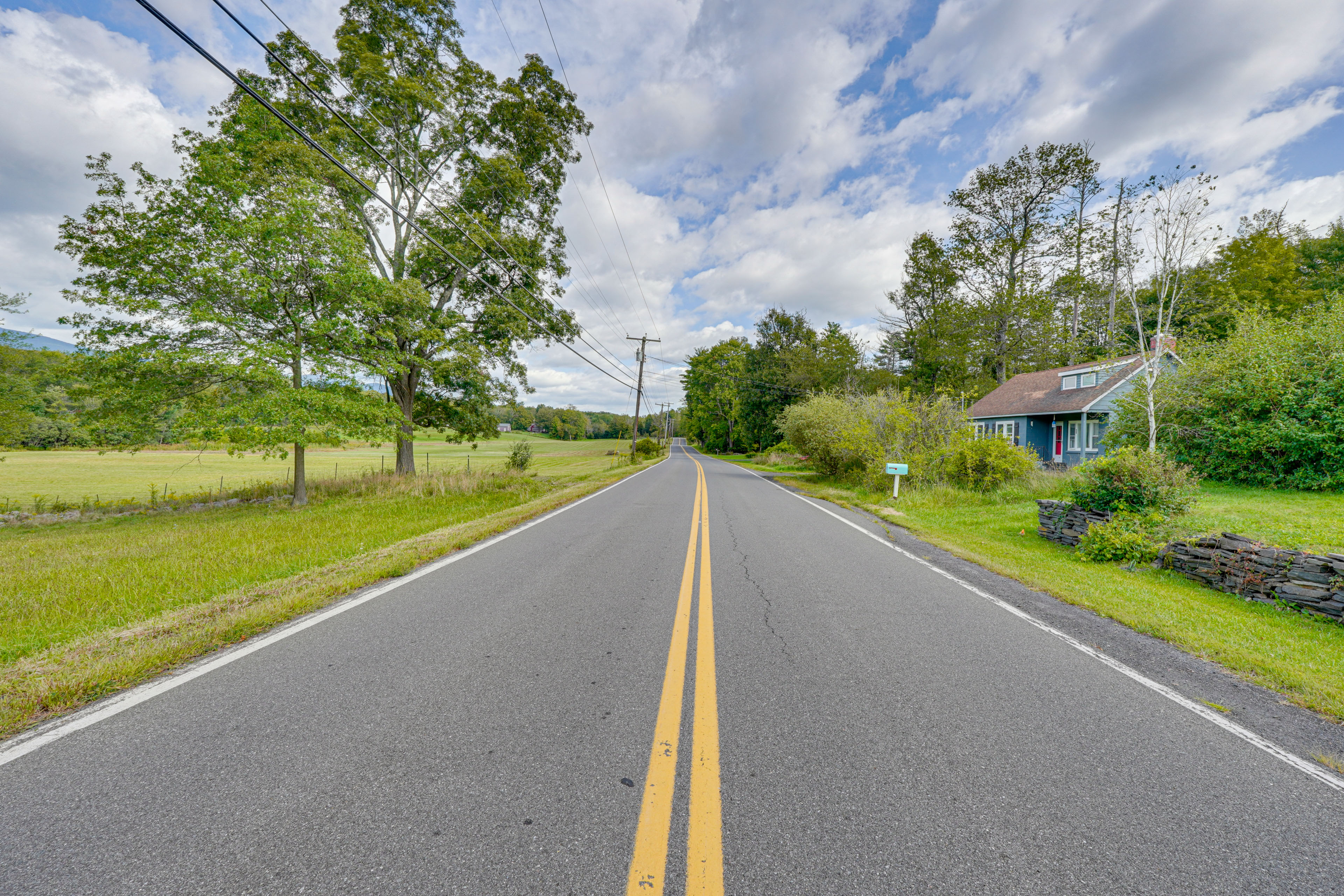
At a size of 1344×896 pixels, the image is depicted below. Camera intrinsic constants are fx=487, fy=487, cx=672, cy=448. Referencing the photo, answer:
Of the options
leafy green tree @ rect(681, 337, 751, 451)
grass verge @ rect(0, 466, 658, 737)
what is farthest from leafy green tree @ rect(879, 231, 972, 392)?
grass verge @ rect(0, 466, 658, 737)

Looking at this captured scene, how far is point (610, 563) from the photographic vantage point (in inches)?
255

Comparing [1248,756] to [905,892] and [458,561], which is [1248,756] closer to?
[905,892]

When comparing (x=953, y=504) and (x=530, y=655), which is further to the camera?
(x=953, y=504)

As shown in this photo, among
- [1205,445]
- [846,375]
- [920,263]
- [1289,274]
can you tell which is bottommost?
[1205,445]

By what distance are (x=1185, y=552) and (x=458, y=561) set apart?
383 inches

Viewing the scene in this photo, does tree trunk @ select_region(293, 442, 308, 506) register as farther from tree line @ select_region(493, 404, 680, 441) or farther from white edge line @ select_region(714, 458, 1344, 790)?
tree line @ select_region(493, 404, 680, 441)

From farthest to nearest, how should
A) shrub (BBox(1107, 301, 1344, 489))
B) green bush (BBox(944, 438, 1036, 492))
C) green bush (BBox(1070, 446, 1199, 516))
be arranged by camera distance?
green bush (BBox(944, 438, 1036, 492)) < shrub (BBox(1107, 301, 1344, 489)) < green bush (BBox(1070, 446, 1199, 516))

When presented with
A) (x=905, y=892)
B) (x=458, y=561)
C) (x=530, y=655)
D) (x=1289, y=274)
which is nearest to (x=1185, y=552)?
(x=905, y=892)

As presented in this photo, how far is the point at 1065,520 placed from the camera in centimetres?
849

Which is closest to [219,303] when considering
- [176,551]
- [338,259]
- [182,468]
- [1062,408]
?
[338,259]

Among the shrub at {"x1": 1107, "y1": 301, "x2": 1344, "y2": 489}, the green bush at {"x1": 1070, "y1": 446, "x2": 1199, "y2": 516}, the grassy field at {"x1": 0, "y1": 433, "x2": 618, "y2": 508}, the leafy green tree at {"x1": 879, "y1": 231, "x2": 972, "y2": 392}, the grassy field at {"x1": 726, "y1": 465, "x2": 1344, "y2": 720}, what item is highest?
the leafy green tree at {"x1": 879, "y1": 231, "x2": 972, "y2": 392}

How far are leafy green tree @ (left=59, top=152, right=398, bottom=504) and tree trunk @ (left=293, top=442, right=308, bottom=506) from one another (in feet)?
5.19

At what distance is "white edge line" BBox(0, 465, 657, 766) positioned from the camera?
2586 millimetres

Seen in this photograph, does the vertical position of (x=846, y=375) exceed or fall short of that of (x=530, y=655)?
it exceeds it
